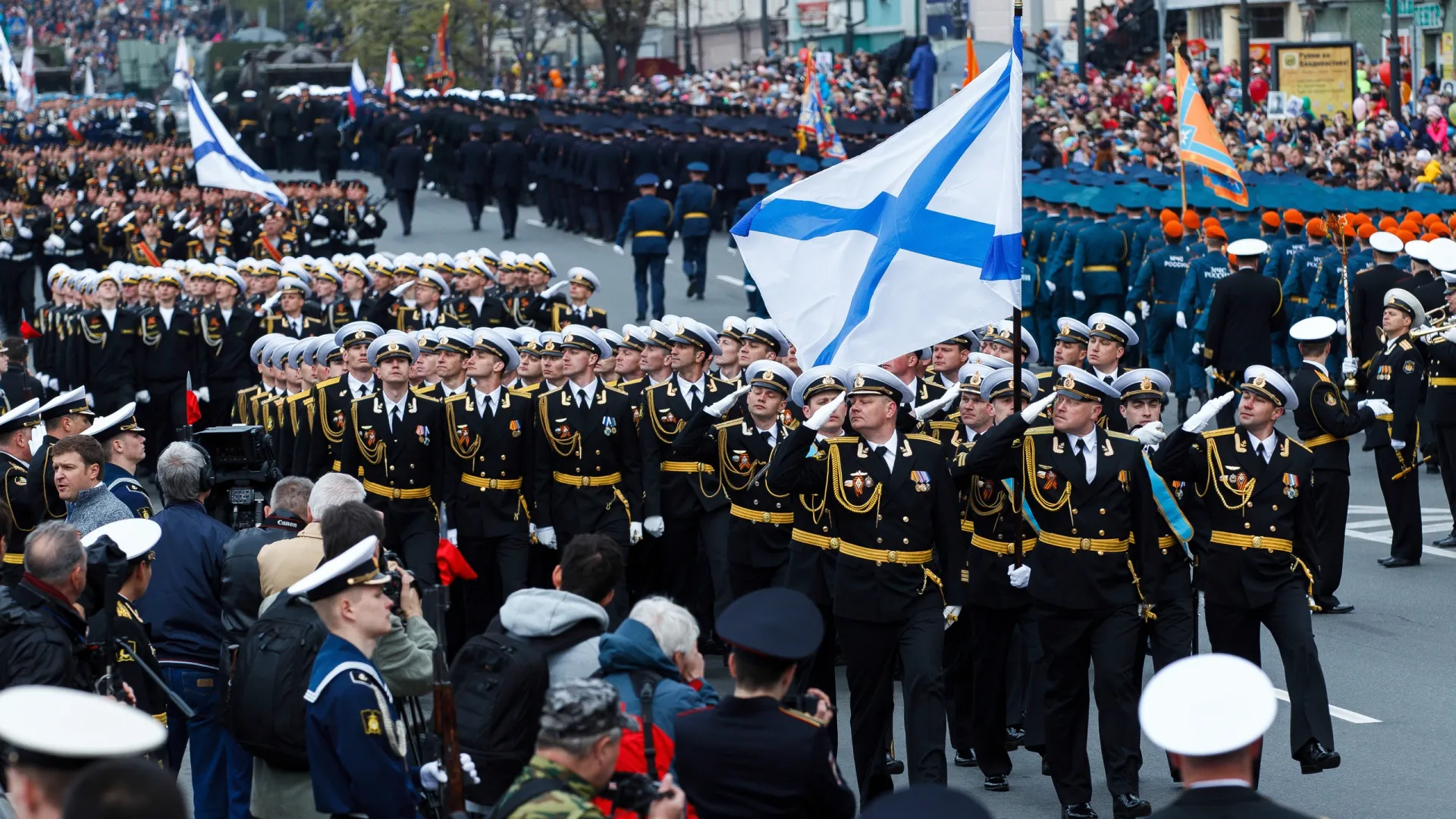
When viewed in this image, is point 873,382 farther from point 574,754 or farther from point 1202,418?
point 574,754

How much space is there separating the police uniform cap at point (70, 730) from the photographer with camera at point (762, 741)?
1857mm

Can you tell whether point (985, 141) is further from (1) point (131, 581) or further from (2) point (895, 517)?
(1) point (131, 581)

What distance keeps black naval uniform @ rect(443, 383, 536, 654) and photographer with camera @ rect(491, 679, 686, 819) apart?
6928 millimetres

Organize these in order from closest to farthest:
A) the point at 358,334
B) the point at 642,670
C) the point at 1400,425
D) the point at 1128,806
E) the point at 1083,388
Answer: the point at 642,670
the point at 1128,806
the point at 1083,388
the point at 358,334
the point at 1400,425

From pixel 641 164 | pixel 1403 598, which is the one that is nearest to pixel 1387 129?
pixel 641 164

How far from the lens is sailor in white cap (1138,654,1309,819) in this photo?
4.56m

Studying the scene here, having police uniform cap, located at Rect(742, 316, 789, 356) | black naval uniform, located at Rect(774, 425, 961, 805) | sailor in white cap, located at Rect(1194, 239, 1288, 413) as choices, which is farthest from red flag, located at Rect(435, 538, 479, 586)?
sailor in white cap, located at Rect(1194, 239, 1288, 413)

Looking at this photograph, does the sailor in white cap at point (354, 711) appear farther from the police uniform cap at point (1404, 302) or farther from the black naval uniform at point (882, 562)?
the police uniform cap at point (1404, 302)

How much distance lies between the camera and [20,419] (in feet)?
33.4

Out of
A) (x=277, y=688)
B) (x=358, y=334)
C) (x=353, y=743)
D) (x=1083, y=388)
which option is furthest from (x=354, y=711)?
(x=358, y=334)

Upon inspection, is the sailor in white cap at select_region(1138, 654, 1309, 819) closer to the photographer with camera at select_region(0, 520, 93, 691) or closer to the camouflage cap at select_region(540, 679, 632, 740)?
the camouflage cap at select_region(540, 679, 632, 740)

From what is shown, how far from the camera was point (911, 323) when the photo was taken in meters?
9.44

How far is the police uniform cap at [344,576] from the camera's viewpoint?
21.0 feet

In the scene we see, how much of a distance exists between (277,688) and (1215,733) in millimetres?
3297
